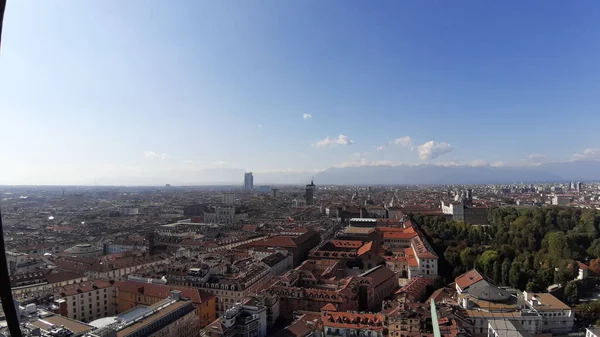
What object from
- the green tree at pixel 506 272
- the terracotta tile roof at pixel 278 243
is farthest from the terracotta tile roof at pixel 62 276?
the green tree at pixel 506 272

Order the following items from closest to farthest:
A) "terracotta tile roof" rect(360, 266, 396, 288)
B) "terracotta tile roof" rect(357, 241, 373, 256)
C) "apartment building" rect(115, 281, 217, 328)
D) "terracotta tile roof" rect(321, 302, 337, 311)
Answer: "terracotta tile roof" rect(321, 302, 337, 311) < "apartment building" rect(115, 281, 217, 328) < "terracotta tile roof" rect(360, 266, 396, 288) < "terracotta tile roof" rect(357, 241, 373, 256)

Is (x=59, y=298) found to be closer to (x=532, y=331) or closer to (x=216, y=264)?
(x=216, y=264)

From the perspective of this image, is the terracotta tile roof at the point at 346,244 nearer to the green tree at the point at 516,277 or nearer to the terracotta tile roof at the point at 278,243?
Answer: the terracotta tile roof at the point at 278,243

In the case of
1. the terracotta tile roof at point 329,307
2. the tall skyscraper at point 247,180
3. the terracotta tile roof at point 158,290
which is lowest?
the terracotta tile roof at point 329,307

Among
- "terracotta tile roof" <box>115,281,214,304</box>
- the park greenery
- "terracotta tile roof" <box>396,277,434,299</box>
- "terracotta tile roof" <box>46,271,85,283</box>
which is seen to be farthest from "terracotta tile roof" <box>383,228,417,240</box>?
"terracotta tile roof" <box>46,271,85,283</box>

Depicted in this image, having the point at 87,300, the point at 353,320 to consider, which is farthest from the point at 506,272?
the point at 87,300

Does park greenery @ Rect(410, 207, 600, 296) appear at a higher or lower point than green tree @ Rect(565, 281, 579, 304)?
higher

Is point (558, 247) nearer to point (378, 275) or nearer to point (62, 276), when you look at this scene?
point (378, 275)

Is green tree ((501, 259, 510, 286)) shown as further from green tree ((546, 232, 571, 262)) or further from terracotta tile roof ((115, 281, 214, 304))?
terracotta tile roof ((115, 281, 214, 304))

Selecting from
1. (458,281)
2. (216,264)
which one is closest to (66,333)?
(216,264)

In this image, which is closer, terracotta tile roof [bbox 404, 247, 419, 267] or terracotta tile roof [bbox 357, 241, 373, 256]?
terracotta tile roof [bbox 404, 247, 419, 267]

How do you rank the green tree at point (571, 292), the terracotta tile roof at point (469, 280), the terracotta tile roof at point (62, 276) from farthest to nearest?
the terracotta tile roof at point (62, 276)
the terracotta tile roof at point (469, 280)
the green tree at point (571, 292)
